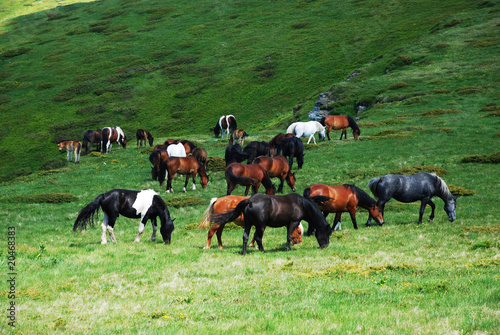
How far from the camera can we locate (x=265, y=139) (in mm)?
43688

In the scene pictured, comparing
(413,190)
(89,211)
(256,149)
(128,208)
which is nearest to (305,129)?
(256,149)

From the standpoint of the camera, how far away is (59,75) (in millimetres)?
94938

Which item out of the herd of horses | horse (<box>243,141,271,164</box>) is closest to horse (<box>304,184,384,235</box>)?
the herd of horses

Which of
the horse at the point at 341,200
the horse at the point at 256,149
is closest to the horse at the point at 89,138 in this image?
the horse at the point at 256,149

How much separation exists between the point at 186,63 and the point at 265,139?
6031cm

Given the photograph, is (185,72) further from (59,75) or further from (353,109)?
(353,109)

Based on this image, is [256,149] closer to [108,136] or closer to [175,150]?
[175,150]

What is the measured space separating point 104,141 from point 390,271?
138 feet

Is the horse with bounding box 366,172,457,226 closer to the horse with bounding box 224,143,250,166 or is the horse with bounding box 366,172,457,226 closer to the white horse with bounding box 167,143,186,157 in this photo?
the horse with bounding box 224,143,250,166

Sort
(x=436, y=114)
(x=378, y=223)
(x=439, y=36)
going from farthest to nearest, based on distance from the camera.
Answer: (x=439, y=36) < (x=436, y=114) < (x=378, y=223)

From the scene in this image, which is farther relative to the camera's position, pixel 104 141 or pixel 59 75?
pixel 59 75

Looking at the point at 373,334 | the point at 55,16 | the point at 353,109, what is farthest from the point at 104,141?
the point at 55,16

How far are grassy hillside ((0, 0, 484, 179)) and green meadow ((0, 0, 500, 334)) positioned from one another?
514 mm

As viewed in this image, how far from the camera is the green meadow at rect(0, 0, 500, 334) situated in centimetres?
804
